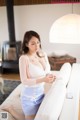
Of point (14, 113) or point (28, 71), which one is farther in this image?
point (14, 113)

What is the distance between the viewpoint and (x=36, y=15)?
528 centimetres

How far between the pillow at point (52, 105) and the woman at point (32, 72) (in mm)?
140

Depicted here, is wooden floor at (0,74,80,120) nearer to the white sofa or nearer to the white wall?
the white wall

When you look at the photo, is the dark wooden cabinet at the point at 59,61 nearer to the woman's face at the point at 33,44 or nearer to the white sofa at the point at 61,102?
the white sofa at the point at 61,102

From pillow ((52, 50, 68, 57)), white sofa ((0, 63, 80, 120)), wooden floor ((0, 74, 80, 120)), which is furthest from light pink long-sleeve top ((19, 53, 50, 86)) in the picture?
pillow ((52, 50, 68, 57))


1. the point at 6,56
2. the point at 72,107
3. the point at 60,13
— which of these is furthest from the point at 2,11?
the point at 72,107

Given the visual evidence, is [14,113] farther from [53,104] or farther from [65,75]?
[53,104]

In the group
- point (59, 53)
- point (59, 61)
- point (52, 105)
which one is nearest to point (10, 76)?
point (59, 61)

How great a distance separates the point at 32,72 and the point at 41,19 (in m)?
3.63

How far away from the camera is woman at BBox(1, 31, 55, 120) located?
1.83 m

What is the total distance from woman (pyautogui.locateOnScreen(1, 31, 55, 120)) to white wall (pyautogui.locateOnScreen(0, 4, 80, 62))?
3.34 metres

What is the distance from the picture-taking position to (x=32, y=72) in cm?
186

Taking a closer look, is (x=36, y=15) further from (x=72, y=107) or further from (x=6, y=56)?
(x=72, y=107)

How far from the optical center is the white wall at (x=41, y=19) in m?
5.13
